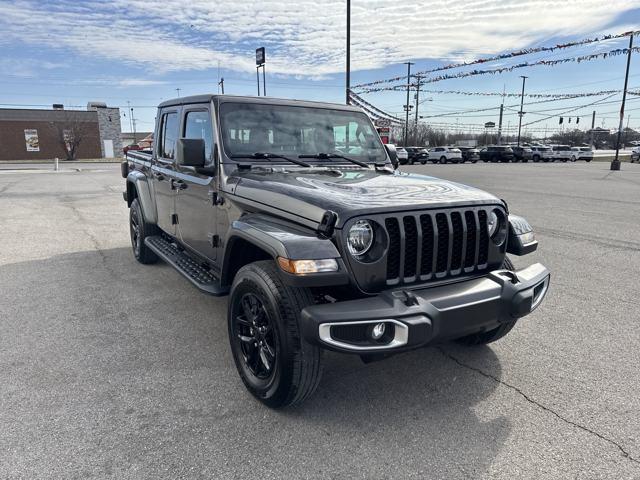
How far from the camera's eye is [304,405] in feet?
9.53

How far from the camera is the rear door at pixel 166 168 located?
4.69 meters

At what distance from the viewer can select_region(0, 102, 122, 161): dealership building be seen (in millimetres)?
49188

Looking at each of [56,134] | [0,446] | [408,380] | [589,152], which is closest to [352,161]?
[408,380]

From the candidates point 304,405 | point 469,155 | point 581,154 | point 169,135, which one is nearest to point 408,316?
Answer: point 304,405

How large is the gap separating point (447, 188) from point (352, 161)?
112 cm

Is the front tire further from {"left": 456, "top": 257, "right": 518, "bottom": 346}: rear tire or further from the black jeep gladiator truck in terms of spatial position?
{"left": 456, "top": 257, "right": 518, "bottom": 346}: rear tire

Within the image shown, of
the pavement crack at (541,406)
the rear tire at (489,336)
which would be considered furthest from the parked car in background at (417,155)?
the pavement crack at (541,406)

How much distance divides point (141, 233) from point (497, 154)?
4342 centimetres

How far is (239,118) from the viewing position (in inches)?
151

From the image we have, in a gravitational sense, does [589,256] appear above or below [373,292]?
below

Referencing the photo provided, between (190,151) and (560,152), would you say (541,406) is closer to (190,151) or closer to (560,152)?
(190,151)

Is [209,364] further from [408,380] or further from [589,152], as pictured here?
[589,152]

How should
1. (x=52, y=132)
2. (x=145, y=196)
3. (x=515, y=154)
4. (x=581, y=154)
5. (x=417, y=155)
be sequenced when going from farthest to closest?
1. (x=52, y=132)
2. (x=581, y=154)
3. (x=515, y=154)
4. (x=417, y=155)
5. (x=145, y=196)

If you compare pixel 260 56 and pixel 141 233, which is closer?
pixel 141 233
